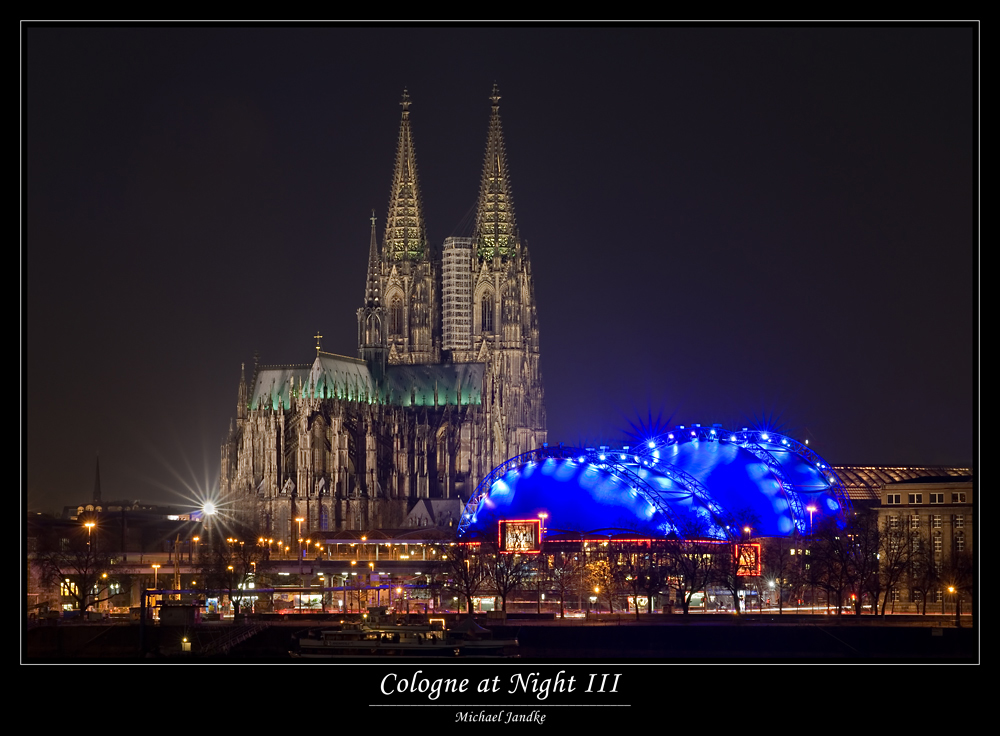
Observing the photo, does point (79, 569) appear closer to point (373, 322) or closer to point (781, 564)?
point (781, 564)

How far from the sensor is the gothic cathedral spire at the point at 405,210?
593 ft

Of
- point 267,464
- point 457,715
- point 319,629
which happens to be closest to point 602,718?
point 457,715

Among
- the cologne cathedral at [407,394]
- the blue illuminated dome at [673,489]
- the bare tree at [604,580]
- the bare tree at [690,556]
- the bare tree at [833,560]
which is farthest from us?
the cologne cathedral at [407,394]

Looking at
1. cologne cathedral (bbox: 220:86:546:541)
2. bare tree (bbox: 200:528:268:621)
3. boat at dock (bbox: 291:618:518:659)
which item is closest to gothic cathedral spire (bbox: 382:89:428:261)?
cologne cathedral (bbox: 220:86:546:541)

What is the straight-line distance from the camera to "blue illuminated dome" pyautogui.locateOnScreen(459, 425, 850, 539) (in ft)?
439

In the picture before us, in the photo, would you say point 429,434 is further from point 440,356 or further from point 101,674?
point 101,674

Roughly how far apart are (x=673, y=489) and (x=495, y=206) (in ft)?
162

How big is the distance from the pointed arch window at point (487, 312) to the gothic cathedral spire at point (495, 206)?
3.91 meters

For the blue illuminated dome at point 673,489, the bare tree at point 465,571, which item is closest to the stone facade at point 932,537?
the blue illuminated dome at point 673,489

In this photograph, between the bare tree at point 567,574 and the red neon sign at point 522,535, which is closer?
the bare tree at point 567,574

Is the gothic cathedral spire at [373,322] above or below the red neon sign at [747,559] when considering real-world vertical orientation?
above

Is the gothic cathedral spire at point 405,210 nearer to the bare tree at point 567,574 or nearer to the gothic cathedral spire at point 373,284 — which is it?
the gothic cathedral spire at point 373,284

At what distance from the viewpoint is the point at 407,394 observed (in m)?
174

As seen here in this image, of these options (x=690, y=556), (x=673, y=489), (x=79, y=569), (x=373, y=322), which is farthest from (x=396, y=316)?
(x=79, y=569)
